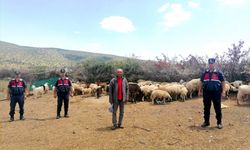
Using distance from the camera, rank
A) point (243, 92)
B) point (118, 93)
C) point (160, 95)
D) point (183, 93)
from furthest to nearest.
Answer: point (183, 93) < point (160, 95) < point (243, 92) < point (118, 93)

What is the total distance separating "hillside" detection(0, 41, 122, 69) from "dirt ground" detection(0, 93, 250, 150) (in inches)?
2262

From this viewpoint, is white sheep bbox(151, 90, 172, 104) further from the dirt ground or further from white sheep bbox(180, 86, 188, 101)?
the dirt ground

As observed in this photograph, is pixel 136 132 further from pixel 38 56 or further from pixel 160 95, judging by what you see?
pixel 38 56

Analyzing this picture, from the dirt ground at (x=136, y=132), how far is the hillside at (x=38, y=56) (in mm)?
57455

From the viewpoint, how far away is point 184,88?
54.2ft

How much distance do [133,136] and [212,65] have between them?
3.22 metres

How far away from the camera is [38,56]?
8125cm

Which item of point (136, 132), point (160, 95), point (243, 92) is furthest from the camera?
point (160, 95)

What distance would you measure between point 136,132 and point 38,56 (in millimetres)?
76046

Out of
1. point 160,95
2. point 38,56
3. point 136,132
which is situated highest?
point 38,56

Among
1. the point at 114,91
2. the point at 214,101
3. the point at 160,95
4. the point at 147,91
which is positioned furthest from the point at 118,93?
the point at 147,91

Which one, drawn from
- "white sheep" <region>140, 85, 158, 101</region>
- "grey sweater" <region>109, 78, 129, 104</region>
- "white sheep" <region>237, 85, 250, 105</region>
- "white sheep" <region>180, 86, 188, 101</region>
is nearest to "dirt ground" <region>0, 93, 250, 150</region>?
"grey sweater" <region>109, 78, 129, 104</region>

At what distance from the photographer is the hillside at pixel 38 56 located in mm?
71125

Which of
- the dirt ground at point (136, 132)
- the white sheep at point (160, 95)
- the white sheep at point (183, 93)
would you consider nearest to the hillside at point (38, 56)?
the white sheep at point (183, 93)
